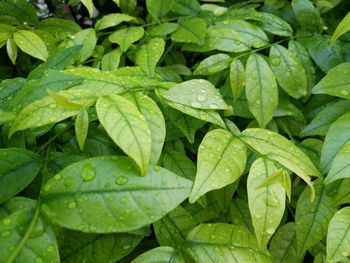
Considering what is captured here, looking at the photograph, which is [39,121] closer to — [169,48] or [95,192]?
[95,192]

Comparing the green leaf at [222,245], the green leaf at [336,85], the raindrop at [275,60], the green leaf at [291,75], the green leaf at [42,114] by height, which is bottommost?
the green leaf at [222,245]

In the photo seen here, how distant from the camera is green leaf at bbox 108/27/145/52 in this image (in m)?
1.09

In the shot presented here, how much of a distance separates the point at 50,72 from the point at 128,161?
26cm

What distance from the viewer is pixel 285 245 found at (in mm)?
924

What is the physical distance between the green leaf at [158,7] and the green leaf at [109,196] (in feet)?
2.00

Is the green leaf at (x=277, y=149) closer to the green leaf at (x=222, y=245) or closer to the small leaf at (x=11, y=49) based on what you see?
the green leaf at (x=222, y=245)

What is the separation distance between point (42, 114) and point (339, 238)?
512 millimetres

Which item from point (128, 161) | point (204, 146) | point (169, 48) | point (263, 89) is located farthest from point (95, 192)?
point (169, 48)

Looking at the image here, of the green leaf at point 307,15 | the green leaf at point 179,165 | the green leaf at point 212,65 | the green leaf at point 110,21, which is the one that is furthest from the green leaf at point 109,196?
the green leaf at point 307,15

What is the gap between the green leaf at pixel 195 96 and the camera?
2.61ft

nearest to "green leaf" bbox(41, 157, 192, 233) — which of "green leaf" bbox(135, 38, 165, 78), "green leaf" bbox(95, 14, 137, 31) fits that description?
"green leaf" bbox(135, 38, 165, 78)

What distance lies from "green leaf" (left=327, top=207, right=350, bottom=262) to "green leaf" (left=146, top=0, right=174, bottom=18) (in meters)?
0.68

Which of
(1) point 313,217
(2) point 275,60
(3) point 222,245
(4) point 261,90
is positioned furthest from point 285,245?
(2) point 275,60

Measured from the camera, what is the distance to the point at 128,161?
0.69 m
